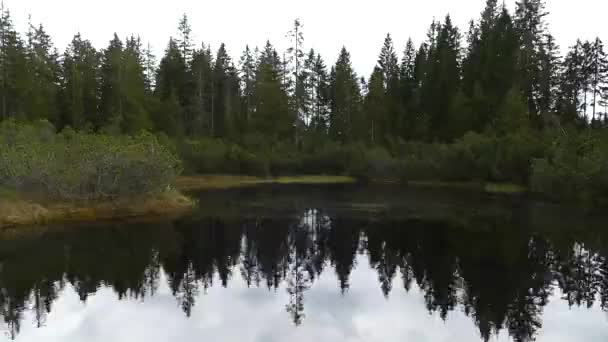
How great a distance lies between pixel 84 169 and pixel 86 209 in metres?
2.37

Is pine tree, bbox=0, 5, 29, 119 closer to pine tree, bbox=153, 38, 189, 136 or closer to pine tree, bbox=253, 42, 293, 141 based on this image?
pine tree, bbox=153, 38, 189, 136

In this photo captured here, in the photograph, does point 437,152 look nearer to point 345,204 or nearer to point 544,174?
point 544,174

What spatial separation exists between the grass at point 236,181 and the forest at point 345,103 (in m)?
1.68

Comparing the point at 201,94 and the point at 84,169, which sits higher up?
the point at 201,94

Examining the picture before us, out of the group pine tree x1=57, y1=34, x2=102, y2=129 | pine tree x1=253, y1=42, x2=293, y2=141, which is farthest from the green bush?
pine tree x1=57, y1=34, x2=102, y2=129

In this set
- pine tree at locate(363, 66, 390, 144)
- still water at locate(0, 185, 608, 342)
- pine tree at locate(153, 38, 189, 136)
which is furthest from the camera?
pine tree at locate(363, 66, 390, 144)

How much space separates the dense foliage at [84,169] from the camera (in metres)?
27.2

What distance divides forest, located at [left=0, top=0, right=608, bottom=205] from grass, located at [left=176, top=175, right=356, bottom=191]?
1682 mm

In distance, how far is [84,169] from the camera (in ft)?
→ 91.1

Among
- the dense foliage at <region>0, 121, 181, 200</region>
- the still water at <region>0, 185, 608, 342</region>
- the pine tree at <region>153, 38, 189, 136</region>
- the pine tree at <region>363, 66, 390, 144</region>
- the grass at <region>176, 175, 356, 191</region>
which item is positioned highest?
the pine tree at <region>153, 38, 189, 136</region>

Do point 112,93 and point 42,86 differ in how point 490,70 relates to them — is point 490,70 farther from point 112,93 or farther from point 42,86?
point 42,86

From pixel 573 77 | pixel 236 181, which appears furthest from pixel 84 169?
pixel 573 77

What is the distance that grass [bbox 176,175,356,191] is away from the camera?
170 feet

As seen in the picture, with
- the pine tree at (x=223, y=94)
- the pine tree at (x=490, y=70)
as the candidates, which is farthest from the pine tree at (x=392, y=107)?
the pine tree at (x=223, y=94)
